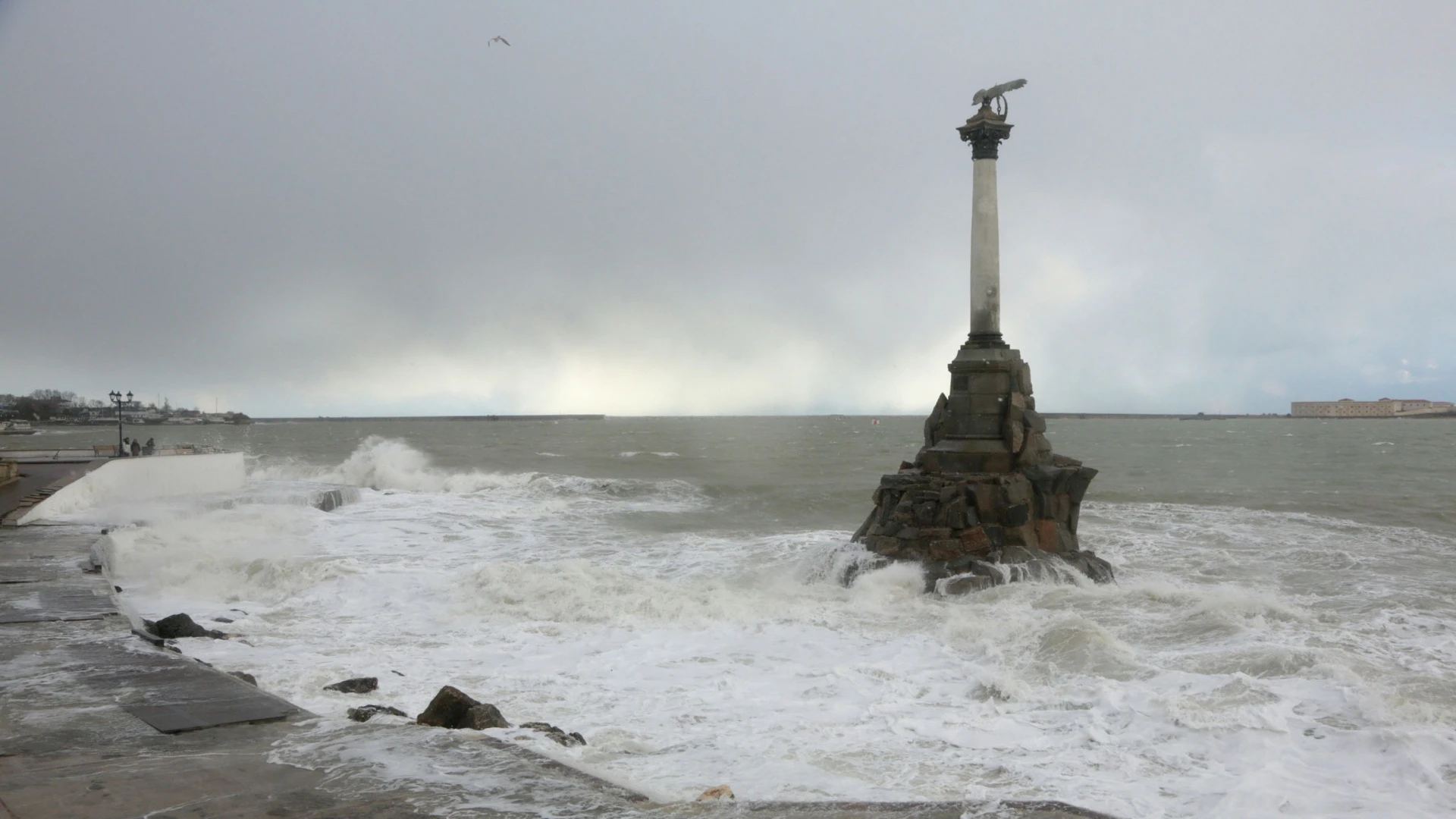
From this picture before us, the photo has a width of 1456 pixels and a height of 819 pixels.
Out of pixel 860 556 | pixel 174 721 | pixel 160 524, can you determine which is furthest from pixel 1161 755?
pixel 160 524

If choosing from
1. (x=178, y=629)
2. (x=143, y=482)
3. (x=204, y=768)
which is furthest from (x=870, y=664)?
(x=143, y=482)

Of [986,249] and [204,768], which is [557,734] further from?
[986,249]

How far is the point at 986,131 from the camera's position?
666 inches

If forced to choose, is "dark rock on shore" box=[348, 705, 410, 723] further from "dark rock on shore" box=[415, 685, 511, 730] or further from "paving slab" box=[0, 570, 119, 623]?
"paving slab" box=[0, 570, 119, 623]

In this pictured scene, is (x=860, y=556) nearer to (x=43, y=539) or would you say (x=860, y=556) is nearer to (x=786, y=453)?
(x=43, y=539)

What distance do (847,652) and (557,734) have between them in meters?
4.20

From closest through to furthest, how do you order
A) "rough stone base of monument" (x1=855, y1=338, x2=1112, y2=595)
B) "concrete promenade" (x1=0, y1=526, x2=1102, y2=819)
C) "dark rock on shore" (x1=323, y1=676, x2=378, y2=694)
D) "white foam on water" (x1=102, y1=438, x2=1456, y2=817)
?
"concrete promenade" (x1=0, y1=526, x2=1102, y2=819)
"white foam on water" (x1=102, y1=438, x2=1456, y2=817)
"dark rock on shore" (x1=323, y1=676, x2=378, y2=694)
"rough stone base of monument" (x1=855, y1=338, x2=1112, y2=595)

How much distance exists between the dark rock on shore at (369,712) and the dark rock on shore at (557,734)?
0.84 metres

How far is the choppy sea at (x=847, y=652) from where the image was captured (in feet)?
22.3

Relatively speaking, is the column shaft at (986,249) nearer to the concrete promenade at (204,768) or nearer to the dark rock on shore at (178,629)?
the dark rock on shore at (178,629)

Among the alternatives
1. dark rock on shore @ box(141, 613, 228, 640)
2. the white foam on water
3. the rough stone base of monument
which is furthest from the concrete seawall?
the rough stone base of monument

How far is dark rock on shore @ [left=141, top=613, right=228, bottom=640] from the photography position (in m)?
9.99

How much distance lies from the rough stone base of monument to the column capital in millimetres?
3136

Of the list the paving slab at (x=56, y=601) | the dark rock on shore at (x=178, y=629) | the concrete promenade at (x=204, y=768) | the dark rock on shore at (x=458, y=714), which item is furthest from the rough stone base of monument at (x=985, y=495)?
the paving slab at (x=56, y=601)
